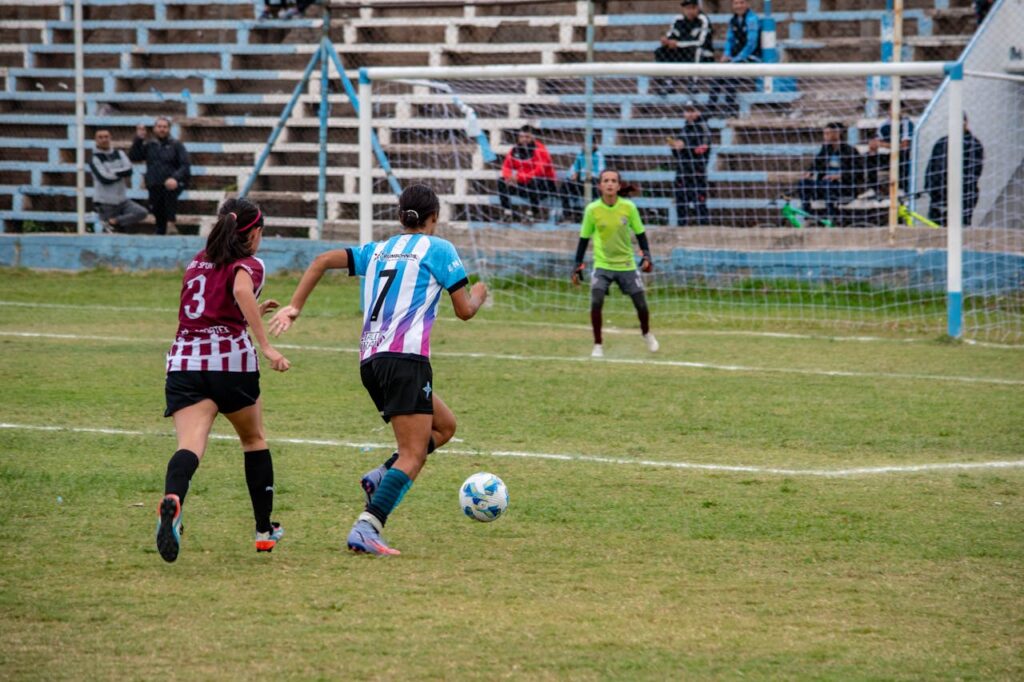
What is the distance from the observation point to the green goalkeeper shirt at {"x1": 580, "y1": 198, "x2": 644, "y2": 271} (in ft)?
46.8

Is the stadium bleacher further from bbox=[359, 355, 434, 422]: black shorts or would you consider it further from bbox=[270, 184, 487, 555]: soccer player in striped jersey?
bbox=[359, 355, 434, 422]: black shorts

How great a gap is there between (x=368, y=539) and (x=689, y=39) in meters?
14.7

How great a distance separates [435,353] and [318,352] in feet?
3.88

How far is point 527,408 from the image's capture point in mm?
10750

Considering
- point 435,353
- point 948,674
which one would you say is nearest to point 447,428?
point 948,674

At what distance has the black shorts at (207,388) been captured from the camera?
626cm

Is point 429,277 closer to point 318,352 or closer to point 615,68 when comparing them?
point 318,352

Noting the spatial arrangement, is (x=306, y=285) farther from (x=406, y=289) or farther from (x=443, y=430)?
(x=443, y=430)

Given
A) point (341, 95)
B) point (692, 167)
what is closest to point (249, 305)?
point (692, 167)

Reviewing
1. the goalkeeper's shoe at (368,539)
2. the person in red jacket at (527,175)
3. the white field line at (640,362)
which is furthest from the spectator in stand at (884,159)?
the goalkeeper's shoe at (368,539)

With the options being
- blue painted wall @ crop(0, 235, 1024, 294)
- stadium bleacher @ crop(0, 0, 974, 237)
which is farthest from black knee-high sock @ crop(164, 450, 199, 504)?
stadium bleacher @ crop(0, 0, 974, 237)

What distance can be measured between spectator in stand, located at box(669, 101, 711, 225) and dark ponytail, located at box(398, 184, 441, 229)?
12.7 meters

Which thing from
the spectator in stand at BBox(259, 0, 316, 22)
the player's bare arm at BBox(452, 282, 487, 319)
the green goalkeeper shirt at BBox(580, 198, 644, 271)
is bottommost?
the player's bare arm at BBox(452, 282, 487, 319)

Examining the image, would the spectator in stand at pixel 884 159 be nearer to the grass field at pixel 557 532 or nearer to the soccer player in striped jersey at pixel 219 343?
the grass field at pixel 557 532
